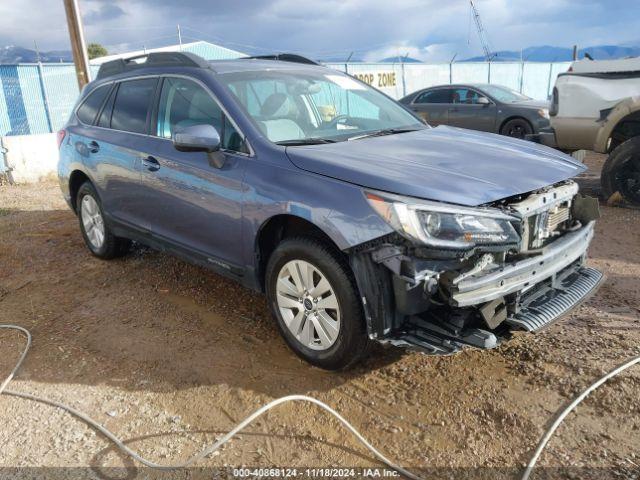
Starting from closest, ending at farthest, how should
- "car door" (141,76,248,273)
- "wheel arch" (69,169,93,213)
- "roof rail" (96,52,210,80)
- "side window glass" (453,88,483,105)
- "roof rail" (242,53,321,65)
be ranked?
"car door" (141,76,248,273), "roof rail" (96,52,210,80), "roof rail" (242,53,321,65), "wheel arch" (69,169,93,213), "side window glass" (453,88,483,105)

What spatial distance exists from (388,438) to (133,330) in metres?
2.17

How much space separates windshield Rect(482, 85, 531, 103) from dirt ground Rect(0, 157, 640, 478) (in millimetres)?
7592

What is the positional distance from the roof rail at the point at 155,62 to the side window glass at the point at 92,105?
0.17 meters

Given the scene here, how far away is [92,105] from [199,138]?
7.83 ft

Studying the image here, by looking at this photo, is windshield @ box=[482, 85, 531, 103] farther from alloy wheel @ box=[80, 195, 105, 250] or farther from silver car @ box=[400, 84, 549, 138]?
alloy wheel @ box=[80, 195, 105, 250]

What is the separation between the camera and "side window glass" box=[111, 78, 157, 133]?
4.36 m

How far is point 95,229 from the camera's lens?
214 inches

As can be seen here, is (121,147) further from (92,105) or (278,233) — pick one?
(278,233)

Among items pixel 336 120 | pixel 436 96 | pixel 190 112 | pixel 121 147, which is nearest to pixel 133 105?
pixel 121 147

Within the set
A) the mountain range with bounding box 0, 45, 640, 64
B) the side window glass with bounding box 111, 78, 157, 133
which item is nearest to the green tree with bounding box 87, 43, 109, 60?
the mountain range with bounding box 0, 45, 640, 64

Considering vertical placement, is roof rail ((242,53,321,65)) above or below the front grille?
above

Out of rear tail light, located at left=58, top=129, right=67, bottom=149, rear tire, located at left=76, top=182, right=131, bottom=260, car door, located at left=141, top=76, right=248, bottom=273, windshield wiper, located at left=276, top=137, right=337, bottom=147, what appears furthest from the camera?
rear tail light, located at left=58, top=129, right=67, bottom=149

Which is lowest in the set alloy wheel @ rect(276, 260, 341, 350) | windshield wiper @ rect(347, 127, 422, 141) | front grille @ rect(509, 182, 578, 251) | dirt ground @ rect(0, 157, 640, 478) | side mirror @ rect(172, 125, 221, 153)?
dirt ground @ rect(0, 157, 640, 478)

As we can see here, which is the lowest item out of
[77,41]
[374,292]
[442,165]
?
[374,292]
